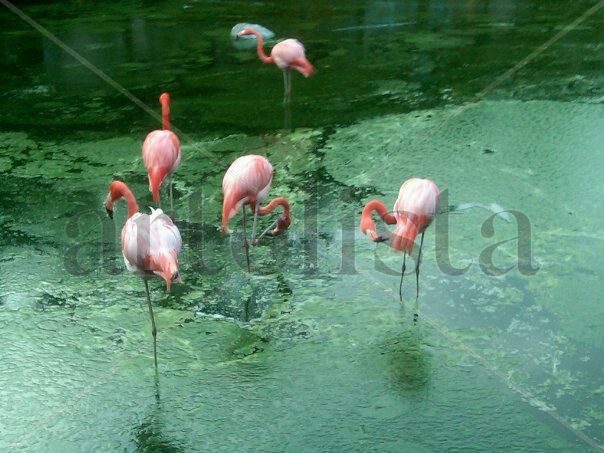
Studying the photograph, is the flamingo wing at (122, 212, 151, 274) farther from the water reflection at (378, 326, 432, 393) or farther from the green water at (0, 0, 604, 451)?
the water reflection at (378, 326, 432, 393)

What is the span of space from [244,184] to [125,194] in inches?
21.7

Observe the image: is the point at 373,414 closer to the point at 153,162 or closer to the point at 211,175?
the point at 153,162

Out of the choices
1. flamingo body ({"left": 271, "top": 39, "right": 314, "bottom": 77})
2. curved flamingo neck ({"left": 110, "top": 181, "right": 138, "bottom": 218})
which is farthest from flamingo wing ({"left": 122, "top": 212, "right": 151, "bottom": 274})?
flamingo body ({"left": 271, "top": 39, "right": 314, "bottom": 77})

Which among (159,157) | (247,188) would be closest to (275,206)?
(247,188)

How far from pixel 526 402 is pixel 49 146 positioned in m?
3.30

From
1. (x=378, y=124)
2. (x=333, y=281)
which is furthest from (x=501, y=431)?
(x=378, y=124)

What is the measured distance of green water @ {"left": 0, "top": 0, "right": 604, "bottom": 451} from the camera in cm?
263

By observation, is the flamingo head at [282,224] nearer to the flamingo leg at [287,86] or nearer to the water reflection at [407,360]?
the water reflection at [407,360]

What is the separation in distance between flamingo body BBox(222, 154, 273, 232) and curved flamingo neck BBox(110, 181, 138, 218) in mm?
419

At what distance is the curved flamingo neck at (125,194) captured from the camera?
3082mm

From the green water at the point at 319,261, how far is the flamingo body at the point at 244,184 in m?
0.29

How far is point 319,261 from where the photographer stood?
354 centimetres

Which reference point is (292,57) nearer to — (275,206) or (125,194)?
(275,206)


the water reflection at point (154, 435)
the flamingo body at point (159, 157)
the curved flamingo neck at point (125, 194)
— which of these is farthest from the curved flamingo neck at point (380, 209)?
the water reflection at point (154, 435)
